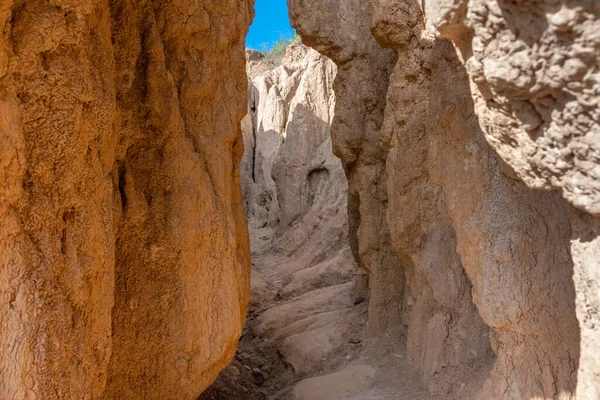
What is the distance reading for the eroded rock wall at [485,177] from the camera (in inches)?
92.8

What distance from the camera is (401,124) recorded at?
5.75 m

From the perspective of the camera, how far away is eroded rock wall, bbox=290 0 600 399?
2.36 m

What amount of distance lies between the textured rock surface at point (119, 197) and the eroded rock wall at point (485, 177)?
1.66 meters

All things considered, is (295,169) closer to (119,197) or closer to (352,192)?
(352,192)

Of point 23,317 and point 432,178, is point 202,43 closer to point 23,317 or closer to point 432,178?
point 432,178

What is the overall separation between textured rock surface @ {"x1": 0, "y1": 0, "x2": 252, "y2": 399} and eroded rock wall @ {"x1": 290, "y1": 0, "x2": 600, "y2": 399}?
5.45ft

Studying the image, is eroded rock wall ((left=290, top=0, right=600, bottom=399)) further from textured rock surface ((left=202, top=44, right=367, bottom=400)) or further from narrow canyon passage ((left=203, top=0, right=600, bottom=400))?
textured rock surface ((left=202, top=44, right=367, bottom=400))

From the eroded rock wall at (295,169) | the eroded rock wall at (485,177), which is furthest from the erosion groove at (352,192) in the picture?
the eroded rock wall at (295,169)

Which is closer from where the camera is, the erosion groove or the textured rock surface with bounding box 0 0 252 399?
the erosion groove

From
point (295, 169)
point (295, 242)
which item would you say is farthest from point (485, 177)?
point (295, 169)

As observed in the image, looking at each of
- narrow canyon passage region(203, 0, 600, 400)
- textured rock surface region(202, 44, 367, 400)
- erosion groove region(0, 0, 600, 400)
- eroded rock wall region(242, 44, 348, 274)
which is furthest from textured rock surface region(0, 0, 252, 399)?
eroded rock wall region(242, 44, 348, 274)

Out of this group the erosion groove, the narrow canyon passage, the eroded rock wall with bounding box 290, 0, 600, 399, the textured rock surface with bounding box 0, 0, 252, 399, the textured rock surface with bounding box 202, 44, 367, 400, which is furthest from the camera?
the textured rock surface with bounding box 202, 44, 367, 400

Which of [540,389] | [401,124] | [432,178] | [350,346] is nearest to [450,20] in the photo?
[432,178]

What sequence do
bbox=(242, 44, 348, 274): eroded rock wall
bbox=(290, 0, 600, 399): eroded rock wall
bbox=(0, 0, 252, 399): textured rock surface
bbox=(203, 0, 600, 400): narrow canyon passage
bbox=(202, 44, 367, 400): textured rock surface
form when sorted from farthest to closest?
bbox=(242, 44, 348, 274): eroded rock wall < bbox=(202, 44, 367, 400): textured rock surface < bbox=(203, 0, 600, 400): narrow canyon passage < bbox=(0, 0, 252, 399): textured rock surface < bbox=(290, 0, 600, 399): eroded rock wall
